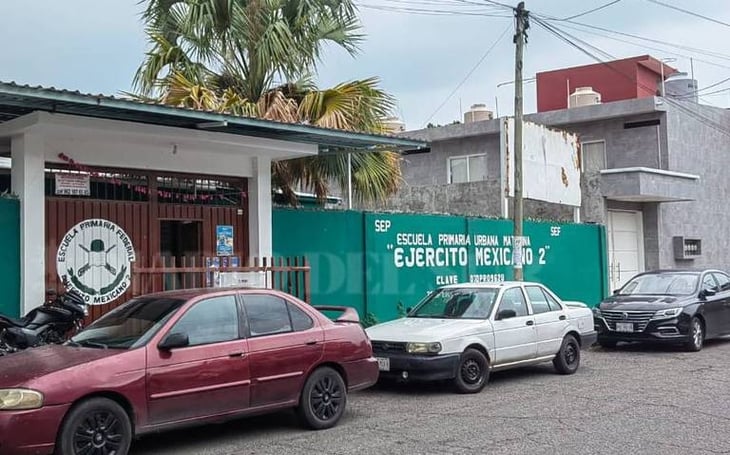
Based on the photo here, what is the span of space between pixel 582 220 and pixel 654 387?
476 inches

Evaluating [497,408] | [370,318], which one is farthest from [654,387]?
[370,318]

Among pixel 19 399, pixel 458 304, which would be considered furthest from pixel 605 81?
pixel 19 399

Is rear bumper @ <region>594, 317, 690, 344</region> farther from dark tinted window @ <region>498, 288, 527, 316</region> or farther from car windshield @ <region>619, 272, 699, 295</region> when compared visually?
dark tinted window @ <region>498, 288, 527, 316</region>

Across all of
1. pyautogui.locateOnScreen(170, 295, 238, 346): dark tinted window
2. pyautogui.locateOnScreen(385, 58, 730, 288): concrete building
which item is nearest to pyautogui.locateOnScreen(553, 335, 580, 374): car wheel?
pyautogui.locateOnScreen(170, 295, 238, 346): dark tinted window

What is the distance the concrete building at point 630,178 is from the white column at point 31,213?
1283 centimetres

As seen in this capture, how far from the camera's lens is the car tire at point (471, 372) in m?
10.2

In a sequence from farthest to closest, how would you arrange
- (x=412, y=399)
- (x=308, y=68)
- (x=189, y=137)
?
(x=308, y=68) → (x=189, y=137) → (x=412, y=399)

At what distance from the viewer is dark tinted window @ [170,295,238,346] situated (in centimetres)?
762

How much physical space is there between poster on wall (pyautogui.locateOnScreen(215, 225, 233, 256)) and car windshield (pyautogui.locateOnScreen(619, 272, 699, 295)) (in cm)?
779

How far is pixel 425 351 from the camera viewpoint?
10.1m

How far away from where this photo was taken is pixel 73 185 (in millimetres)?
11062

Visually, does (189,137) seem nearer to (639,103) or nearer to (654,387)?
(654,387)

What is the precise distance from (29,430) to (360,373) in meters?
3.56

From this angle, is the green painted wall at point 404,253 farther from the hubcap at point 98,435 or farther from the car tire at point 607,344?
the hubcap at point 98,435
